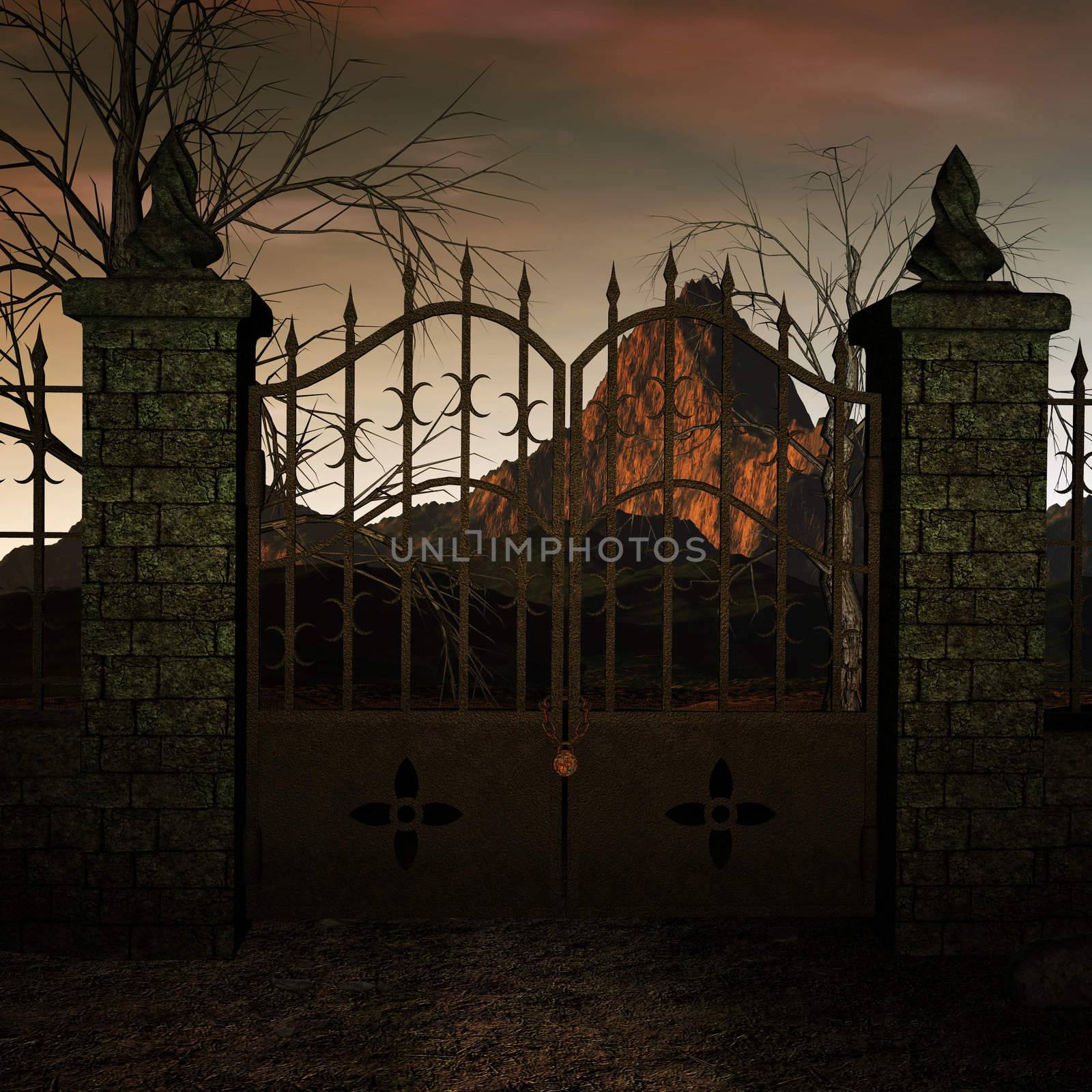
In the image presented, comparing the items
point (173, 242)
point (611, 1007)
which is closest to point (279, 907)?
point (611, 1007)

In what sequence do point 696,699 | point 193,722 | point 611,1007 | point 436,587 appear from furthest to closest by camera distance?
point 696,699
point 436,587
point 193,722
point 611,1007

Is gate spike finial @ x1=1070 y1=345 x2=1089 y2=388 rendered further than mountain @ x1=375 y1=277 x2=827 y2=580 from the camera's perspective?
No

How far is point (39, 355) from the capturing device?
4.46m

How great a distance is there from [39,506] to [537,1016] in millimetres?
3044

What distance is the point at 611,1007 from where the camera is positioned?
385cm

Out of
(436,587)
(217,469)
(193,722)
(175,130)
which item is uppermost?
(175,130)

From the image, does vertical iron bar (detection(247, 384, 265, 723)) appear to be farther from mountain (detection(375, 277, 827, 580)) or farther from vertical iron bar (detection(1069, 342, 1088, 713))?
mountain (detection(375, 277, 827, 580))

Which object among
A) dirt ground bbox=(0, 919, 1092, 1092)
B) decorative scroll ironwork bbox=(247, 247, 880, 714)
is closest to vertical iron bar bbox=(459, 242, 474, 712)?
decorative scroll ironwork bbox=(247, 247, 880, 714)

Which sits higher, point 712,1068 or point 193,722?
point 193,722

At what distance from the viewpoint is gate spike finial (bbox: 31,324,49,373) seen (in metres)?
4.42

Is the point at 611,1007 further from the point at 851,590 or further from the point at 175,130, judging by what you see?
the point at 851,590

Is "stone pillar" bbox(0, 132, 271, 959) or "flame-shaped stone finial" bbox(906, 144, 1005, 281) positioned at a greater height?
"flame-shaped stone finial" bbox(906, 144, 1005, 281)

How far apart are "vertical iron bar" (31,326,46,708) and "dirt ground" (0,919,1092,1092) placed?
1260 millimetres

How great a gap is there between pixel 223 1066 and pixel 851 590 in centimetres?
764
